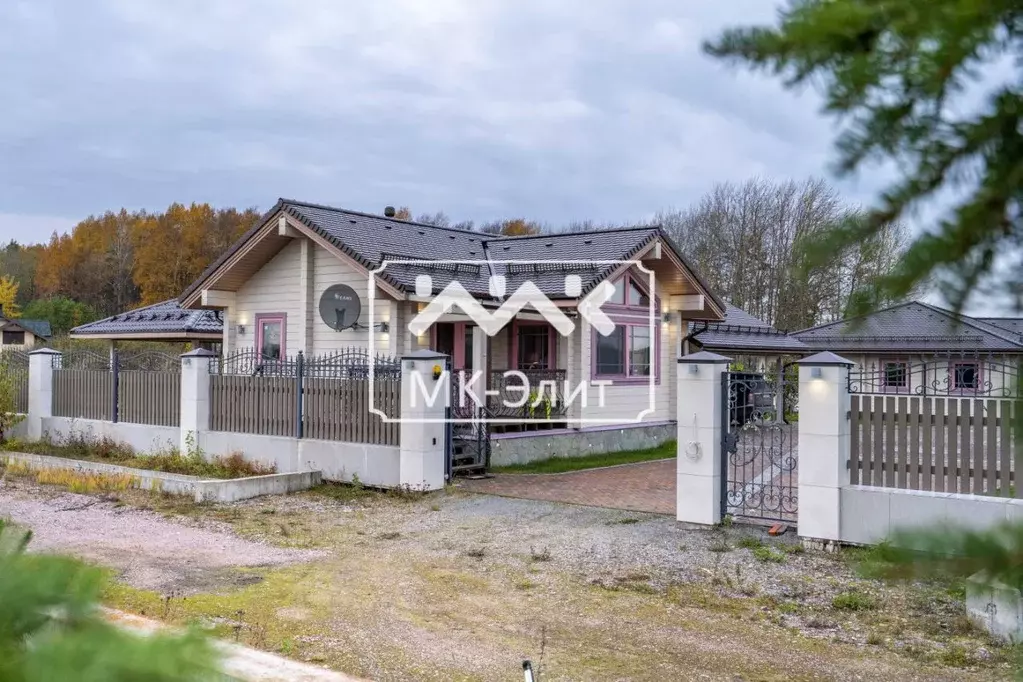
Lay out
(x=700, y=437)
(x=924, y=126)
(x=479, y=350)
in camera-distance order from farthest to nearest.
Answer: (x=479, y=350) → (x=700, y=437) → (x=924, y=126)

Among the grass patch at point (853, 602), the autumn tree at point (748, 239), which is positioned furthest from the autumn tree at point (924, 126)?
the autumn tree at point (748, 239)

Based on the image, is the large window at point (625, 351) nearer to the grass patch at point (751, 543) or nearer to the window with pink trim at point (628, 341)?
the window with pink trim at point (628, 341)

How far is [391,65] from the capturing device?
1948 centimetres

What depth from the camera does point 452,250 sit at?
20953 mm

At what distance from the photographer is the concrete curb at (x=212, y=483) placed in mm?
12352

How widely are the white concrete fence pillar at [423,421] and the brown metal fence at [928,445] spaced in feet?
19.5

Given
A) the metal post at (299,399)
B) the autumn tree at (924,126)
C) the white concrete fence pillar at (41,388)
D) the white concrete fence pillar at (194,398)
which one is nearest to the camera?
the autumn tree at (924,126)

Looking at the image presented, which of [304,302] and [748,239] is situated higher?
[748,239]

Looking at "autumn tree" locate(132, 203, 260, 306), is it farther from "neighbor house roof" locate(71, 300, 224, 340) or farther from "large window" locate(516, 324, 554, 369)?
"large window" locate(516, 324, 554, 369)

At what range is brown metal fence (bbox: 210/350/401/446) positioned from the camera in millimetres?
13297

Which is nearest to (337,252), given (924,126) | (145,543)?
(145,543)

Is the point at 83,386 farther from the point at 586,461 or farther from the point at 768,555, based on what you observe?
the point at 768,555

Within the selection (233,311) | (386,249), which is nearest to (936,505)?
(386,249)

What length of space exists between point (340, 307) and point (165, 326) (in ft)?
35.4
